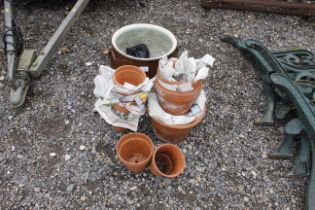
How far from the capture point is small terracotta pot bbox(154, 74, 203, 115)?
A: 2.12 m

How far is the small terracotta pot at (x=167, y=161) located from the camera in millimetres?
2230

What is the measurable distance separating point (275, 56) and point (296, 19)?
Result: 1.06m

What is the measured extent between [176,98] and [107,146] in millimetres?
723

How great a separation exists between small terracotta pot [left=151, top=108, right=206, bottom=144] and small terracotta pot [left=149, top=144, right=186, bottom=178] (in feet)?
0.40

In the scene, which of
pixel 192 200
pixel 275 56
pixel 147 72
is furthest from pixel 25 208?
pixel 275 56

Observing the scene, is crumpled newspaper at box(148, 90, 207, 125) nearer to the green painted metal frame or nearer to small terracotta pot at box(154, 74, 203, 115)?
small terracotta pot at box(154, 74, 203, 115)

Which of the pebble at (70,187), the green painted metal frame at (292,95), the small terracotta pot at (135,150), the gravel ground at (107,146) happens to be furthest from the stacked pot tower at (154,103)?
the green painted metal frame at (292,95)

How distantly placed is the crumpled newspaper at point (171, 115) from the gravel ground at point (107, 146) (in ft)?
1.15

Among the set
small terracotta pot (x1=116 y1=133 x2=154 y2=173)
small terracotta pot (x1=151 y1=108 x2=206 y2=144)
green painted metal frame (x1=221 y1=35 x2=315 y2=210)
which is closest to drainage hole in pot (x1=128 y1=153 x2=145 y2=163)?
small terracotta pot (x1=116 y1=133 x2=154 y2=173)

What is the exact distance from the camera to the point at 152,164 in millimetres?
2248

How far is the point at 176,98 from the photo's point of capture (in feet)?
7.00

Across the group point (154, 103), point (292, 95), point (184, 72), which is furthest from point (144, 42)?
point (292, 95)

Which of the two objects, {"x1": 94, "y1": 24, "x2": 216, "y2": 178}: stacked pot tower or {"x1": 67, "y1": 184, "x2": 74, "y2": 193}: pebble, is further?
{"x1": 67, "y1": 184, "x2": 74, "y2": 193}: pebble

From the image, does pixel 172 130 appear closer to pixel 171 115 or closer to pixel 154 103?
pixel 171 115
